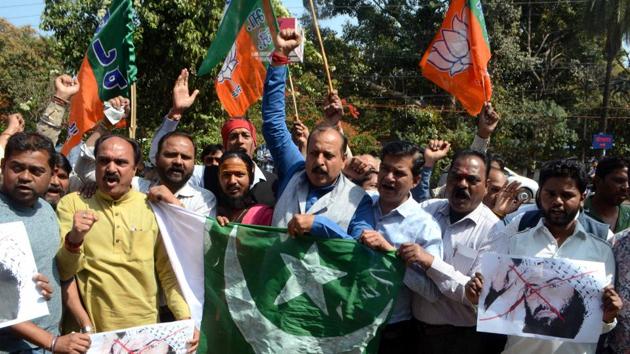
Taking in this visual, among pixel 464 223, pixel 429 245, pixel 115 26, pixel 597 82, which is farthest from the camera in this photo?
pixel 597 82

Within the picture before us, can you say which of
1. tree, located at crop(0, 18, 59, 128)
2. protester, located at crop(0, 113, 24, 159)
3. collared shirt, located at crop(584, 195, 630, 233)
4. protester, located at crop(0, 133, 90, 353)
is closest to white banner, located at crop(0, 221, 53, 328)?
protester, located at crop(0, 133, 90, 353)

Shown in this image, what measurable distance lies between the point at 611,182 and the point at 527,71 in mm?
25242

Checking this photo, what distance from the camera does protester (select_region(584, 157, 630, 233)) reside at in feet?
16.1

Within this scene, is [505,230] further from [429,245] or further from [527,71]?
[527,71]

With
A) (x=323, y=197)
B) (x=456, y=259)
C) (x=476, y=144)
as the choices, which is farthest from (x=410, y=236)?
(x=476, y=144)

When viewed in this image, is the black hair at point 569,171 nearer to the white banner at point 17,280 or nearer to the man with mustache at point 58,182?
the white banner at point 17,280

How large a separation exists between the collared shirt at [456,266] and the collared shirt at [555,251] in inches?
9.0

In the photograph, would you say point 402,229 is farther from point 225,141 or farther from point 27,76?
point 27,76

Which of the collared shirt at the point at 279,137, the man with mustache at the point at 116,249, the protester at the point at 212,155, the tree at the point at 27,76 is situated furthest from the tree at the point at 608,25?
the man with mustache at the point at 116,249

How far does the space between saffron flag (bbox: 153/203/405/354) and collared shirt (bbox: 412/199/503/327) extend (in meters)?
0.23

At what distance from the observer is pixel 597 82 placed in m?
31.7

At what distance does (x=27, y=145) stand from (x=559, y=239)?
2.80 meters

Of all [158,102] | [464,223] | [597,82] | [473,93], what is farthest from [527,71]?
[464,223]

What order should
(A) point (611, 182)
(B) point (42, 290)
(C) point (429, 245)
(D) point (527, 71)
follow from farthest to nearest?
(D) point (527, 71)
(A) point (611, 182)
(C) point (429, 245)
(B) point (42, 290)
